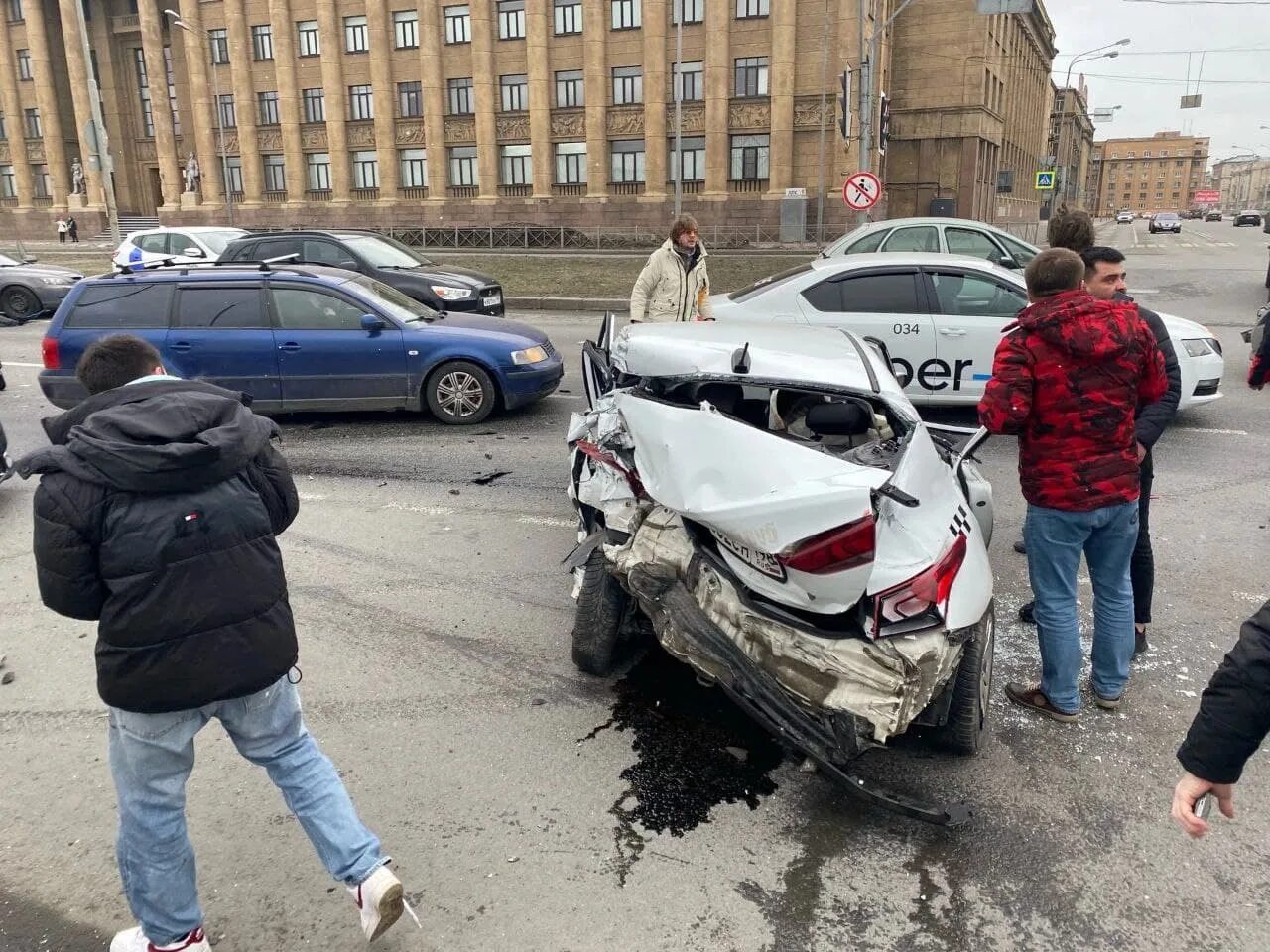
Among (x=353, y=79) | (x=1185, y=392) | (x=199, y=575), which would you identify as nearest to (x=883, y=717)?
(x=199, y=575)

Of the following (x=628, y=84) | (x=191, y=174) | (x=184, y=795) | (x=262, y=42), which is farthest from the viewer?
(x=191, y=174)

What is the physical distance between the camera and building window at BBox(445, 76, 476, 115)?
43625 mm

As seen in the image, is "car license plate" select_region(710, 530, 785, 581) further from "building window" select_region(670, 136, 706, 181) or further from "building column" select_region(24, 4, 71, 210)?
"building column" select_region(24, 4, 71, 210)

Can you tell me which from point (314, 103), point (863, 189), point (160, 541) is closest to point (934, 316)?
point (160, 541)

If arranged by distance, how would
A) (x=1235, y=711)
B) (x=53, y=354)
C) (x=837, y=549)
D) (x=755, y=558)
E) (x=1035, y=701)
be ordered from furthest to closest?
1. (x=53, y=354)
2. (x=1035, y=701)
3. (x=755, y=558)
4. (x=837, y=549)
5. (x=1235, y=711)

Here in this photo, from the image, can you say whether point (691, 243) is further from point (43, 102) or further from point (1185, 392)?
point (43, 102)

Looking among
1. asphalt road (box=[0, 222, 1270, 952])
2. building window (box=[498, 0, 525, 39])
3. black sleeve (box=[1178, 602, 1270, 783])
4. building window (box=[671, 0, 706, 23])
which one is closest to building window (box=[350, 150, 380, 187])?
building window (box=[498, 0, 525, 39])

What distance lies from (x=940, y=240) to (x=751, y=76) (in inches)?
1202

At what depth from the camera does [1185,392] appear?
8.13m

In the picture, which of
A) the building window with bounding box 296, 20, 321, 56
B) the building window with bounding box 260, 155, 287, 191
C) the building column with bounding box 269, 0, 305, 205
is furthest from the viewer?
the building window with bounding box 260, 155, 287, 191

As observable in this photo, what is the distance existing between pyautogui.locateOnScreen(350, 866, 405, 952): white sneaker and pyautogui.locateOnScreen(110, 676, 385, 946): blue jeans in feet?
0.12

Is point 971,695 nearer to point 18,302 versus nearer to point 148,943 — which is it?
point 148,943

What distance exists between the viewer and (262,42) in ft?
150

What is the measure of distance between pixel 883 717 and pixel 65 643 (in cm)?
394
